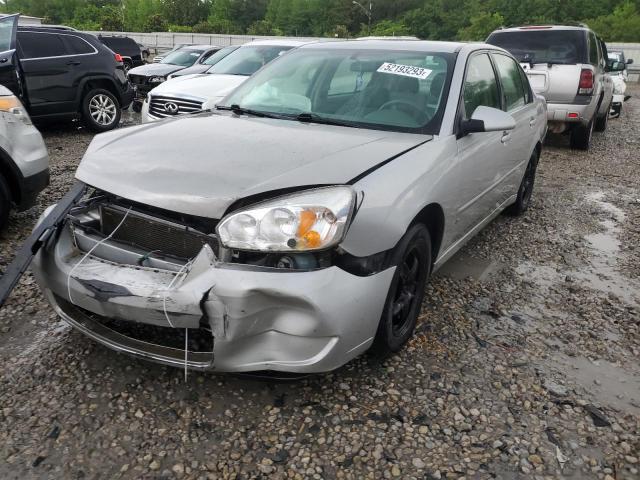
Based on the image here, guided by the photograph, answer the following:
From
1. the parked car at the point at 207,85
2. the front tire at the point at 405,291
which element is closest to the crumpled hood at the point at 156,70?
the parked car at the point at 207,85

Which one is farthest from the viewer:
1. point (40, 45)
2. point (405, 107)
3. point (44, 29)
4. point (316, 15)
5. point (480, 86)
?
point (316, 15)

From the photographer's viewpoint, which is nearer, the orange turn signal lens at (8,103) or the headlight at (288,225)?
the headlight at (288,225)

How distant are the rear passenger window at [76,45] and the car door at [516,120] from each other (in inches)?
268

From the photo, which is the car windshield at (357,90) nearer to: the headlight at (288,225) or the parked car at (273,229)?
the parked car at (273,229)

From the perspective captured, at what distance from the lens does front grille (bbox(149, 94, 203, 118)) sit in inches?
285

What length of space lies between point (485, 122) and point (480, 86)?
2.14 feet

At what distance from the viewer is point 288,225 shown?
2053 millimetres

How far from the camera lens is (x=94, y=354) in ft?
8.59

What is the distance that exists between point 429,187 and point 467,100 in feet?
3.08

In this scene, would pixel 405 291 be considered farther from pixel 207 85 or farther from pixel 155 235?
pixel 207 85

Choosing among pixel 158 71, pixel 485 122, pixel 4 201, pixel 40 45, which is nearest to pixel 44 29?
pixel 40 45

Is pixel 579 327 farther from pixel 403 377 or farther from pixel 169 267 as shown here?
pixel 169 267

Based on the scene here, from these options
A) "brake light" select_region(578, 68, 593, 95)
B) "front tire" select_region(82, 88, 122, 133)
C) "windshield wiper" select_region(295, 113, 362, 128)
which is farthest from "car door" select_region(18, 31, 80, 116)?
"brake light" select_region(578, 68, 593, 95)

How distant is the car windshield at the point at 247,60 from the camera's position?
805 cm
